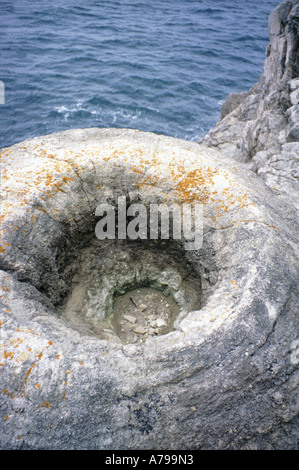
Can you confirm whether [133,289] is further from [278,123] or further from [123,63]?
[123,63]

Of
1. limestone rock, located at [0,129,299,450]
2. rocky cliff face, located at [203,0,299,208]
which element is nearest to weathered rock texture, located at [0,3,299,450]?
limestone rock, located at [0,129,299,450]

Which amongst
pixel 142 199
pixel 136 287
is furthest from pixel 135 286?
pixel 142 199

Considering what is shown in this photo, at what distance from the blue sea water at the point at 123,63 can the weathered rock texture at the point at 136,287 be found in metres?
13.1

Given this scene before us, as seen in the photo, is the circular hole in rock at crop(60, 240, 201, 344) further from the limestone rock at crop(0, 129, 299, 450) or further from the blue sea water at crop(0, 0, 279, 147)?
the blue sea water at crop(0, 0, 279, 147)

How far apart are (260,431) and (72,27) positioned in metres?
33.0

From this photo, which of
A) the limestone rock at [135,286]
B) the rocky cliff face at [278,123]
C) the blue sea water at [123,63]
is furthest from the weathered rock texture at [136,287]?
the blue sea water at [123,63]

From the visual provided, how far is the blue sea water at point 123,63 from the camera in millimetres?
19062

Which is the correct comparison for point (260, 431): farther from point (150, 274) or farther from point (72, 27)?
point (72, 27)

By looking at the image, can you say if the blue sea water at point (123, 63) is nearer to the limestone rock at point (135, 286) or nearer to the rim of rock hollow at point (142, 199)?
the rim of rock hollow at point (142, 199)

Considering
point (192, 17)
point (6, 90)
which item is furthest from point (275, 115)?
point (192, 17)

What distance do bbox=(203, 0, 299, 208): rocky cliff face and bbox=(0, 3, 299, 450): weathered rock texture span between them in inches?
47.1

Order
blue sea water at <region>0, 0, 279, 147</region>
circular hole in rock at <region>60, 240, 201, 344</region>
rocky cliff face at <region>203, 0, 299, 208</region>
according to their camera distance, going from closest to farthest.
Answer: circular hole in rock at <region>60, 240, 201, 344</region> < rocky cliff face at <region>203, 0, 299, 208</region> < blue sea water at <region>0, 0, 279, 147</region>

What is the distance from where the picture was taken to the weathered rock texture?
3342mm

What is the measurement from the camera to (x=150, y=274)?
647cm
